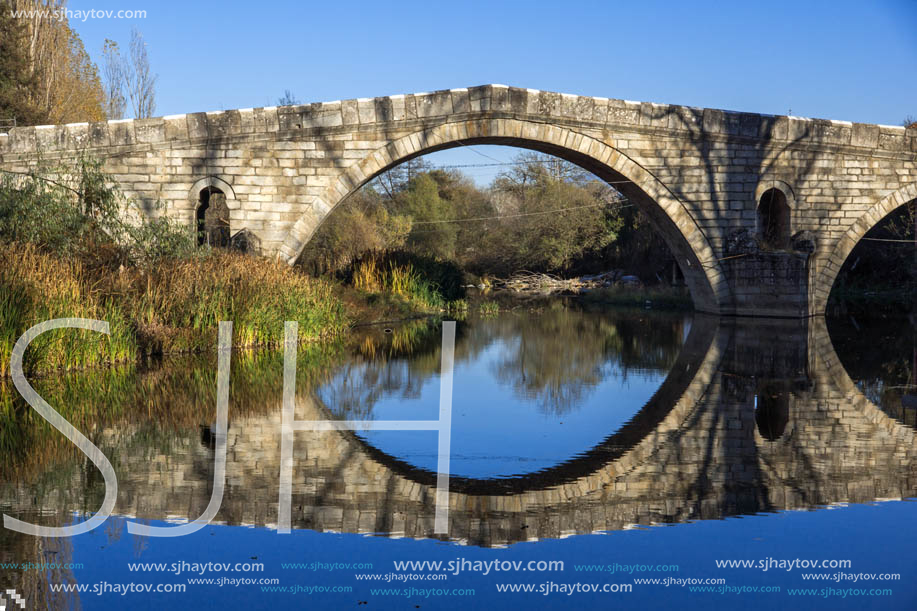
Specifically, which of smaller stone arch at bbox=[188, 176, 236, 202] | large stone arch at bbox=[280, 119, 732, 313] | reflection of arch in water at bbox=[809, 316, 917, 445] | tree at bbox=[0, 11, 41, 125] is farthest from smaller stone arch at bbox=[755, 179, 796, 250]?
tree at bbox=[0, 11, 41, 125]

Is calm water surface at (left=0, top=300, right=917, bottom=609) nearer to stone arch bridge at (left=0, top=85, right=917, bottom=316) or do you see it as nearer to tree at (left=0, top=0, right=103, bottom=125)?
stone arch bridge at (left=0, top=85, right=917, bottom=316)

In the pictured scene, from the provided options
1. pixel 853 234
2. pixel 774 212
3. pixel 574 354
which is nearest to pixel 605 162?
pixel 774 212

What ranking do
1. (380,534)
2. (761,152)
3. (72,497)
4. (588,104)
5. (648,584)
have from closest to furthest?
(648,584) < (380,534) < (72,497) < (588,104) < (761,152)

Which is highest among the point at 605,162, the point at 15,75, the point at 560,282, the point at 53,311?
the point at 15,75

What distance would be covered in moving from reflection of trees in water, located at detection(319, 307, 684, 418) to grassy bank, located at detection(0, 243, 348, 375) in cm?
143

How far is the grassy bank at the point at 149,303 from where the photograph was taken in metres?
7.46

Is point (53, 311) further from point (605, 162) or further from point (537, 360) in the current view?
point (605, 162)

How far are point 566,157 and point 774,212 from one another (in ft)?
14.3

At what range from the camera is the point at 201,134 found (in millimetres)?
13633

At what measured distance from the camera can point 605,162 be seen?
14898mm

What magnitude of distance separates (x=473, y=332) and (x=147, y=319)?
227 inches

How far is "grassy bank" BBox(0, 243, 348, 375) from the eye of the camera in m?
7.46

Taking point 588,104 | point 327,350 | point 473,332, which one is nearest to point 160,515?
point 327,350

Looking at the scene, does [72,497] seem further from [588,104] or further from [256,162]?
[588,104]
